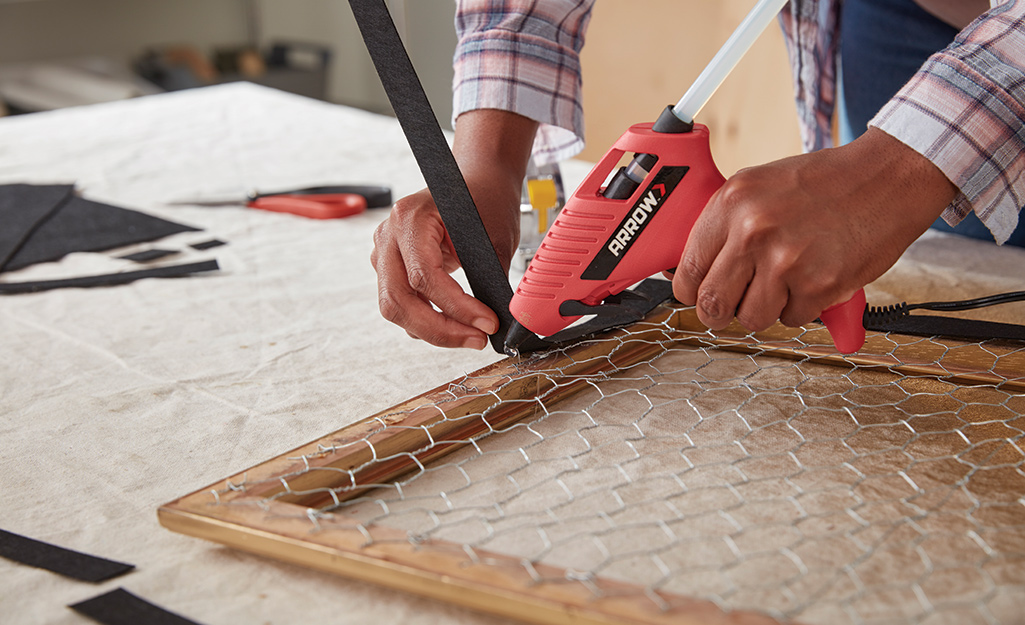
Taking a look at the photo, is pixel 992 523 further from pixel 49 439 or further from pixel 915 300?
pixel 49 439

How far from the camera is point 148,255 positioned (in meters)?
0.92

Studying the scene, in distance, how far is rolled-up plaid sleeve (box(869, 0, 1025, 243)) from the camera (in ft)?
1.66

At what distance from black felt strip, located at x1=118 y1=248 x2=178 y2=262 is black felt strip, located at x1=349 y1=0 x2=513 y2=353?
473 millimetres

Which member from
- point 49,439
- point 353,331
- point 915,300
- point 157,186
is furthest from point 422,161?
point 157,186

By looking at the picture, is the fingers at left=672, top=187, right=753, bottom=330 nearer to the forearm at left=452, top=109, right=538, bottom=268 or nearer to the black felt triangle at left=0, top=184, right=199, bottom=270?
the forearm at left=452, top=109, right=538, bottom=268

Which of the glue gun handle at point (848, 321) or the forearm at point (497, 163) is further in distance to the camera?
the forearm at point (497, 163)

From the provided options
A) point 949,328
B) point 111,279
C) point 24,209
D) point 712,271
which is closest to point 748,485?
point 712,271

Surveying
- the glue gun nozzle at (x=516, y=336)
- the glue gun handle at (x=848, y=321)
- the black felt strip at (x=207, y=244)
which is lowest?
the black felt strip at (x=207, y=244)

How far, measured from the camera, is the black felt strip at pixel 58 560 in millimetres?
417

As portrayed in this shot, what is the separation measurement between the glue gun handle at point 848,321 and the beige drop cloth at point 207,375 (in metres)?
0.25

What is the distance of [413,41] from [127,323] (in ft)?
1.24

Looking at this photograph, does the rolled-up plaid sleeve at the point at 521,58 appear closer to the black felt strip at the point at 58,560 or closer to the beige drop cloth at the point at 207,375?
the beige drop cloth at the point at 207,375

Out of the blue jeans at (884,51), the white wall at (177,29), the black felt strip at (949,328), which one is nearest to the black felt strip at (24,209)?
the black felt strip at (949,328)

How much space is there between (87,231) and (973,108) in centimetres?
93
